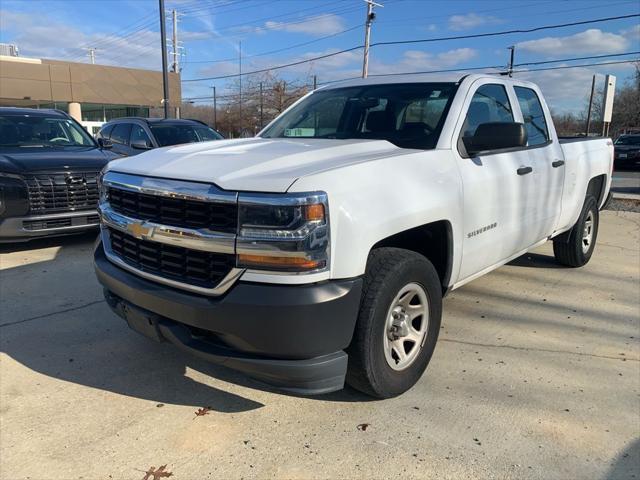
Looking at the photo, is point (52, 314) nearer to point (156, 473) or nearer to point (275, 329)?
point (156, 473)

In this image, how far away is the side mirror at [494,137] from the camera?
3.33m

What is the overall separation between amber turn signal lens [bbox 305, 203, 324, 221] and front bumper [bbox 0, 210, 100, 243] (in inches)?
178

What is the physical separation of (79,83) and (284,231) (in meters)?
44.4

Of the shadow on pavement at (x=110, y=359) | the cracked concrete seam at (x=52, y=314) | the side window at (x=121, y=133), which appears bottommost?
the shadow on pavement at (x=110, y=359)

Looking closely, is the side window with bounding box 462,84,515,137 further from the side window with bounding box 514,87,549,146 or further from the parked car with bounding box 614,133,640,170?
the parked car with bounding box 614,133,640,170

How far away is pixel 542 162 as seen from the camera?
4371 mm

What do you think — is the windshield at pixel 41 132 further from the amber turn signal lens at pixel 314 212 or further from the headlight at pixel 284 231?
the amber turn signal lens at pixel 314 212

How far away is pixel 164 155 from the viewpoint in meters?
3.17

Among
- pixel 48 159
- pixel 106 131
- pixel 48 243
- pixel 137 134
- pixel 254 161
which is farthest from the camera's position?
pixel 106 131

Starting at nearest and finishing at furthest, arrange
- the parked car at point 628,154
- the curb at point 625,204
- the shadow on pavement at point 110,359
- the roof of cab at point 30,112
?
the shadow on pavement at point 110,359 → the roof of cab at point 30,112 → the curb at point 625,204 → the parked car at point 628,154

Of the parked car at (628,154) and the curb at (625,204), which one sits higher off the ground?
the parked car at (628,154)

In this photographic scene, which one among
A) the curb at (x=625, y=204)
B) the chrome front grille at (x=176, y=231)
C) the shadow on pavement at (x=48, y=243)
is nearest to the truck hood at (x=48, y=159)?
the shadow on pavement at (x=48, y=243)

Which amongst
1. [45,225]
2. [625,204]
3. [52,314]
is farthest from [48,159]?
[625,204]

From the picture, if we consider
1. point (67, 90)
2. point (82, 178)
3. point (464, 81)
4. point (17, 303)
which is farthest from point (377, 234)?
point (67, 90)
